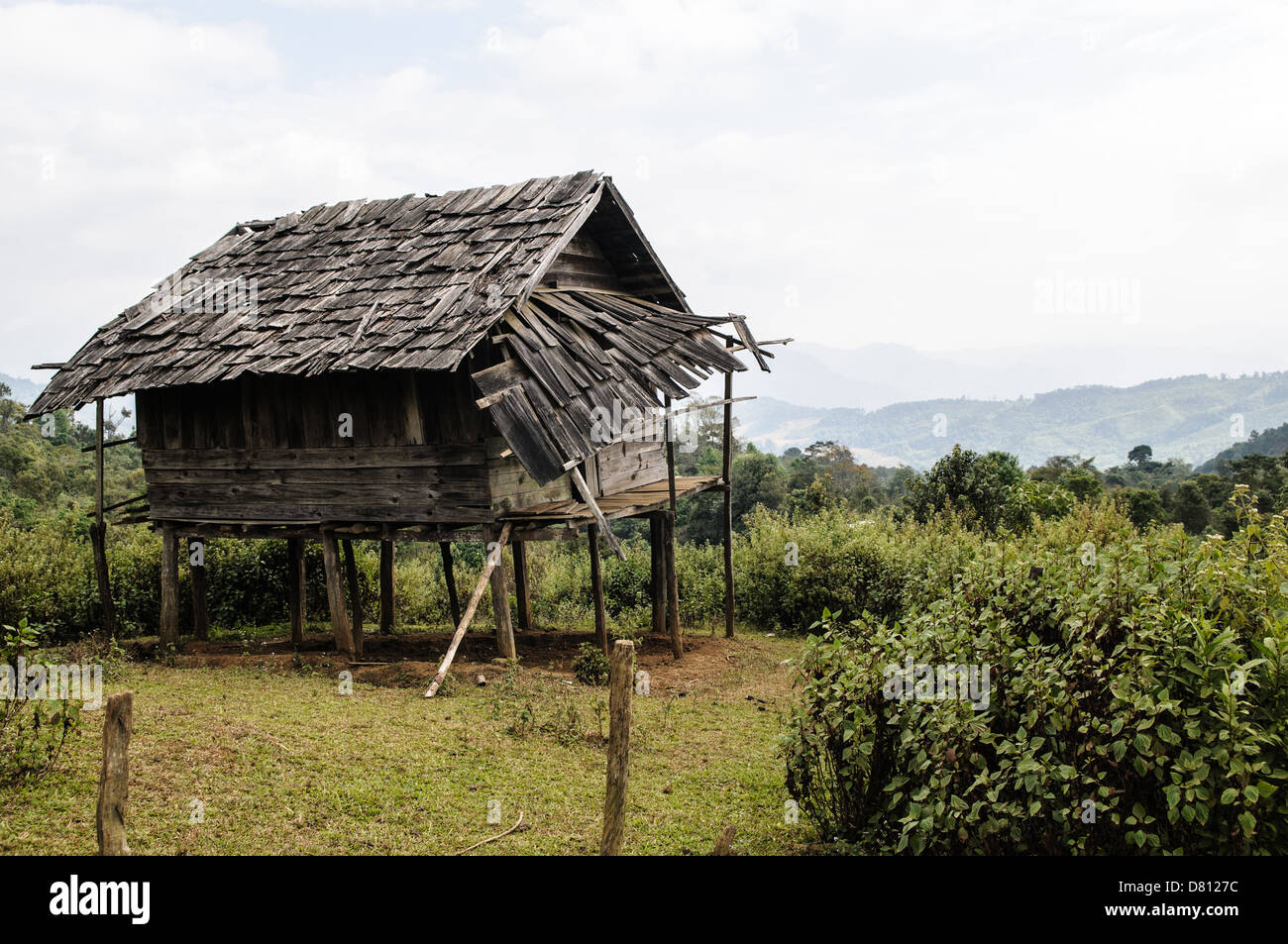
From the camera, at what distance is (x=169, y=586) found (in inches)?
613

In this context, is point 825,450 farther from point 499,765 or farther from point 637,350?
point 499,765

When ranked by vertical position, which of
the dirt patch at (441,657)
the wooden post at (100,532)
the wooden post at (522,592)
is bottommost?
the dirt patch at (441,657)

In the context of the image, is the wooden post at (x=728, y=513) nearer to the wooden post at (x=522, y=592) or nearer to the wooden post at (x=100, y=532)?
the wooden post at (x=522, y=592)

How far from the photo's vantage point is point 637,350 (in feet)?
44.3

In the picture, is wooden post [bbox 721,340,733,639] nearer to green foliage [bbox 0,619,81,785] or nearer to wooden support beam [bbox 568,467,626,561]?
wooden support beam [bbox 568,467,626,561]

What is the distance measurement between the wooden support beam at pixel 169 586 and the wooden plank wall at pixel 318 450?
48 cm

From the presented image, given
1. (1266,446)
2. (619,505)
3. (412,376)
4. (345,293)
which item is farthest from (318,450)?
(1266,446)

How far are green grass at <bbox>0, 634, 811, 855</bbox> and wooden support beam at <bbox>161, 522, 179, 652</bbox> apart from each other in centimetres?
388

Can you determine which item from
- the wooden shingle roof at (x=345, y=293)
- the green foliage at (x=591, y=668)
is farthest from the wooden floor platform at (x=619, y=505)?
the wooden shingle roof at (x=345, y=293)

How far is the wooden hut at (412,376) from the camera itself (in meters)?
12.1

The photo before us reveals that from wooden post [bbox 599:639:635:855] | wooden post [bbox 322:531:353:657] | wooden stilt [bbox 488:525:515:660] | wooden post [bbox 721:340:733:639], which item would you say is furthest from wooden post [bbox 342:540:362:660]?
wooden post [bbox 599:639:635:855]

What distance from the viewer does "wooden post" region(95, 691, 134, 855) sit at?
5012 mm
